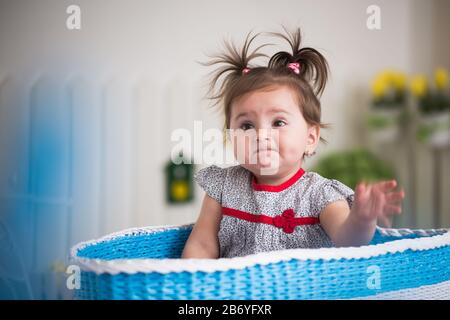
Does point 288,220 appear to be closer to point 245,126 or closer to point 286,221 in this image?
point 286,221

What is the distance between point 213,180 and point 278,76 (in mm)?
228

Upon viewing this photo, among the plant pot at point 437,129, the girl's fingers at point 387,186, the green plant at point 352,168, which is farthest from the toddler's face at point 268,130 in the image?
the plant pot at point 437,129

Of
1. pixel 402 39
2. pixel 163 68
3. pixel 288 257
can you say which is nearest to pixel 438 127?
pixel 402 39

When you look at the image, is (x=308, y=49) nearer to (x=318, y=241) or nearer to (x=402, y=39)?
(x=318, y=241)

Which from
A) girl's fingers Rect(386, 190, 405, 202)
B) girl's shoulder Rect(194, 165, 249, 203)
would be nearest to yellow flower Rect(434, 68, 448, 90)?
girl's shoulder Rect(194, 165, 249, 203)

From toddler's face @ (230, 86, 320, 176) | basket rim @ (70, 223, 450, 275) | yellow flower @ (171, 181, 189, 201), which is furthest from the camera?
yellow flower @ (171, 181, 189, 201)

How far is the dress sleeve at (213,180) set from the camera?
1.07 metres

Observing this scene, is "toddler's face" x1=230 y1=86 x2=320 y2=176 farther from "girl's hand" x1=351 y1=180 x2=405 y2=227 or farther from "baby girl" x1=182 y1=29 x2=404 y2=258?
"girl's hand" x1=351 y1=180 x2=405 y2=227

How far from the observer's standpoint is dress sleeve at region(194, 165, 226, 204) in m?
1.07

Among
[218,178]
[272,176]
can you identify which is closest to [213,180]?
[218,178]

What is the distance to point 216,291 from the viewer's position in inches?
26.4

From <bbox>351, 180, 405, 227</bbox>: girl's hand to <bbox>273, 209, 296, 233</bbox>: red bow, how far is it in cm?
19

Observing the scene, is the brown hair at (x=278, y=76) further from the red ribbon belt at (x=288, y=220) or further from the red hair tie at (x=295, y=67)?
the red ribbon belt at (x=288, y=220)

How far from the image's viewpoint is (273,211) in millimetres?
979
